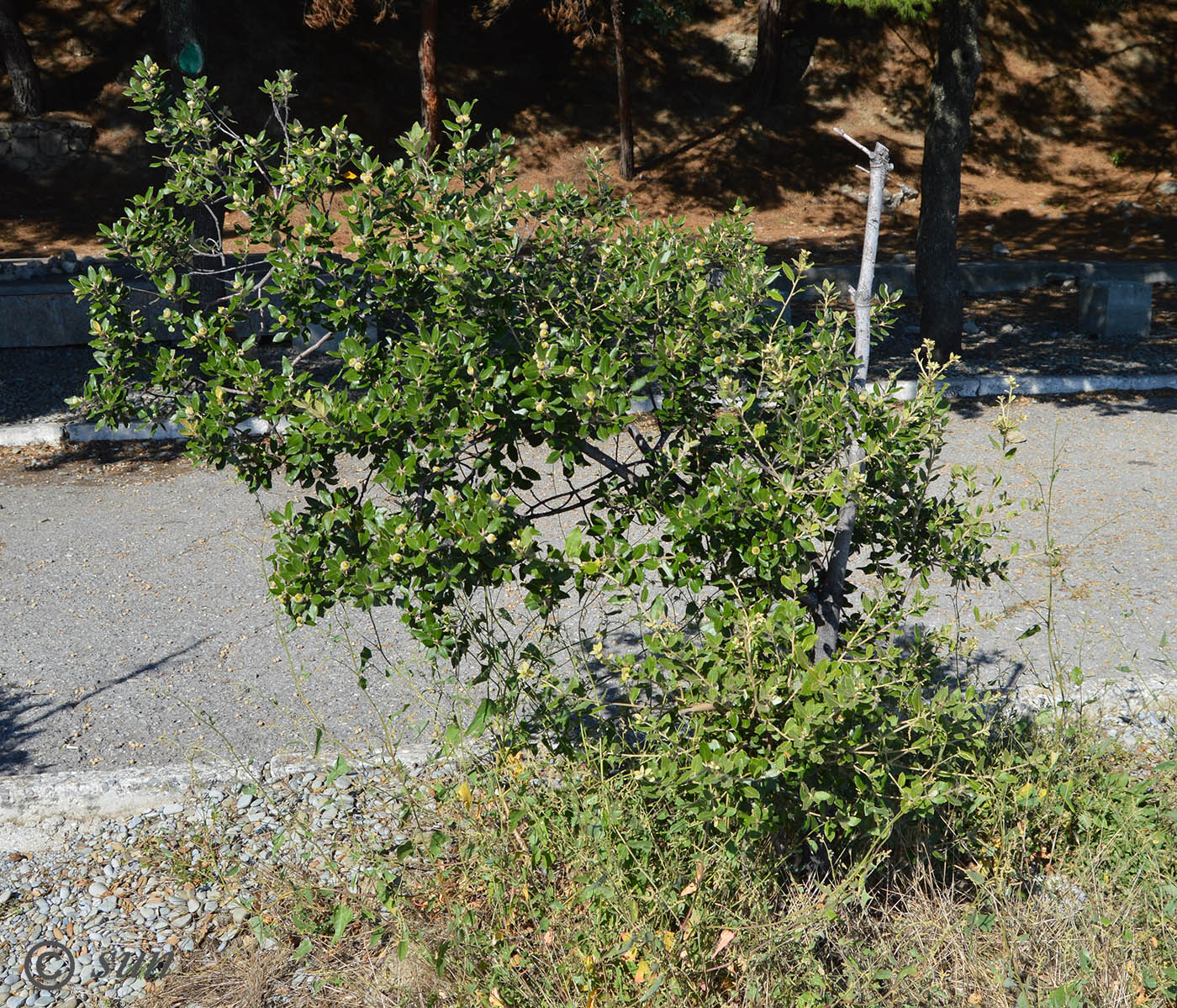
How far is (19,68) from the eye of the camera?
16.6 metres

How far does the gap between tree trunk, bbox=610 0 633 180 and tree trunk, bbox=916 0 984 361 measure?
804 cm

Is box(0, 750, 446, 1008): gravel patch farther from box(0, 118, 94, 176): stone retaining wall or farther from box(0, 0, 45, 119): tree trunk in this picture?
box(0, 0, 45, 119): tree trunk

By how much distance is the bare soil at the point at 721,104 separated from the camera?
16984 millimetres

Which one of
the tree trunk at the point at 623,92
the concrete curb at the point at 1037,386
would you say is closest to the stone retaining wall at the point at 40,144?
the tree trunk at the point at 623,92

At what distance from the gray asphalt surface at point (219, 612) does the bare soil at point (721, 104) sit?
9.93 metres

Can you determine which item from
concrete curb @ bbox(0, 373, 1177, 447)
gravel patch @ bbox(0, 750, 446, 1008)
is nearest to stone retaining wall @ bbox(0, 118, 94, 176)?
concrete curb @ bbox(0, 373, 1177, 447)

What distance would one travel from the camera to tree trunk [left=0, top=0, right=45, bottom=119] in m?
16.4

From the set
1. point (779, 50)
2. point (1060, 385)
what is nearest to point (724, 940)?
point (1060, 385)

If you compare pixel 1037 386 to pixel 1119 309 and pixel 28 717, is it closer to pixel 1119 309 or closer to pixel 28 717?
pixel 1119 309

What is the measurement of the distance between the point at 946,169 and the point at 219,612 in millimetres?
7430

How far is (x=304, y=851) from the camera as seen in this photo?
3312 mm

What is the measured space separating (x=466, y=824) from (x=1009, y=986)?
157cm

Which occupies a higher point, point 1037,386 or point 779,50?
point 779,50

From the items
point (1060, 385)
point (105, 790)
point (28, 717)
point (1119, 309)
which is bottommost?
point (1060, 385)
